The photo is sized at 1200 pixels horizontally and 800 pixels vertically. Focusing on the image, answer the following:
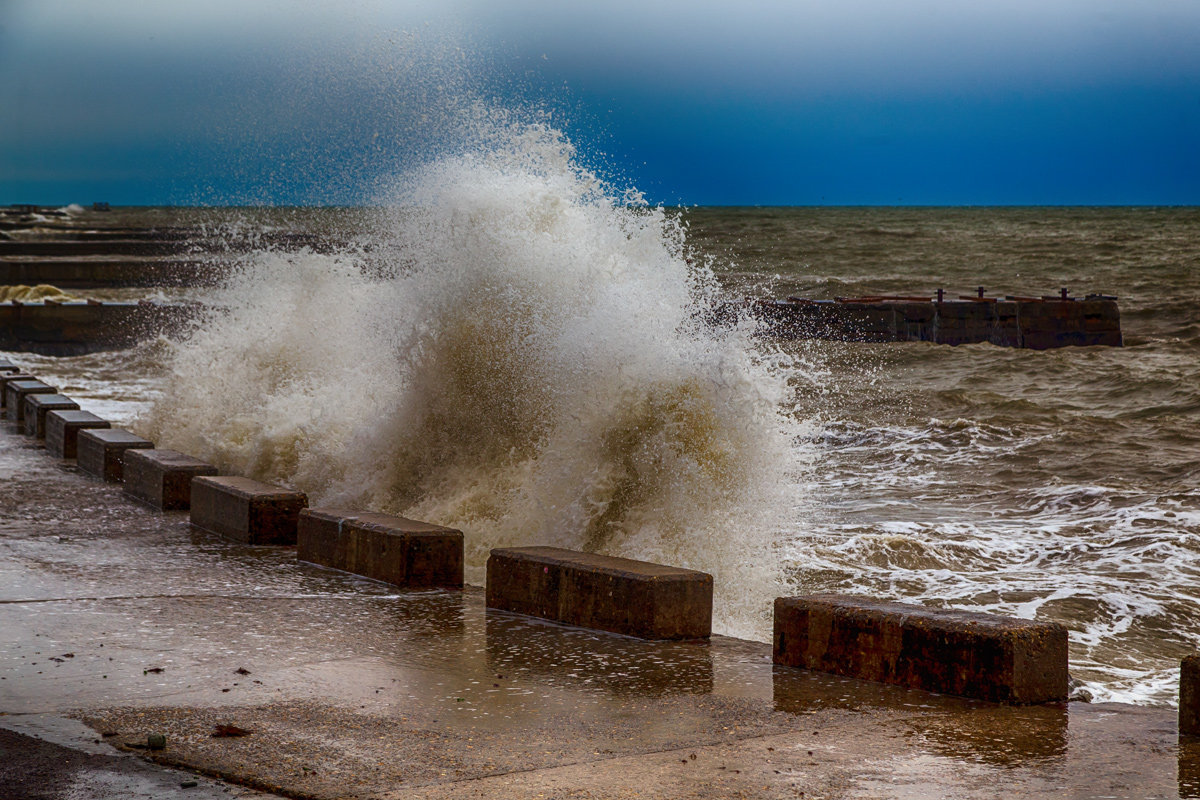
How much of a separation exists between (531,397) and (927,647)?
465 cm

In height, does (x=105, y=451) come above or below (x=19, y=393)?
below

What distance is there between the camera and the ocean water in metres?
7.10

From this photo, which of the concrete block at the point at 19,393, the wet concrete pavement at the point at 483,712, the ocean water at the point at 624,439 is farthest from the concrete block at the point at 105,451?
the wet concrete pavement at the point at 483,712

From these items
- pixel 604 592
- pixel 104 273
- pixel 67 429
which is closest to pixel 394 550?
pixel 604 592

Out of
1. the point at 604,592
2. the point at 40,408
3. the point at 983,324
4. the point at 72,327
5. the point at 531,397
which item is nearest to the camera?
the point at 604,592

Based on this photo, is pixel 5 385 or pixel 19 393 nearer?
pixel 19 393

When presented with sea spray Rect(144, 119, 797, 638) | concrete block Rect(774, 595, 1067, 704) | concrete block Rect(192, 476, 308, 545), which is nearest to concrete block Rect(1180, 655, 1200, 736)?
concrete block Rect(774, 595, 1067, 704)

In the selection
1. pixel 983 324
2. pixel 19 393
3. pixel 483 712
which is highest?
pixel 983 324

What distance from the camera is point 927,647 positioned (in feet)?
12.3

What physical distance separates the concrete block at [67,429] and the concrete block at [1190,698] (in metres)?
7.71

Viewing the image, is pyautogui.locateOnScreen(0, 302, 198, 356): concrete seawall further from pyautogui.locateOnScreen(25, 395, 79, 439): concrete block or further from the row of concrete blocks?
the row of concrete blocks

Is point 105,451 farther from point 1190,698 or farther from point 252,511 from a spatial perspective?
point 1190,698

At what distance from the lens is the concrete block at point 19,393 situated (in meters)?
11.5

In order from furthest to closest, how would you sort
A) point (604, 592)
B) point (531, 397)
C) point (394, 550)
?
point (531, 397) → point (394, 550) → point (604, 592)
